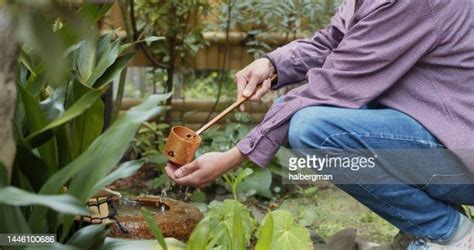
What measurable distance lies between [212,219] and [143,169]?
63.1 inches

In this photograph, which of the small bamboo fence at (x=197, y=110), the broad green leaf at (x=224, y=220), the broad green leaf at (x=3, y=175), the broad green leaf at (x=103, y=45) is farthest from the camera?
the small bamboo fence at (x=197, y=110)

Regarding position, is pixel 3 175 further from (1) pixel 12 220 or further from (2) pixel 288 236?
(2) pixel 288 236

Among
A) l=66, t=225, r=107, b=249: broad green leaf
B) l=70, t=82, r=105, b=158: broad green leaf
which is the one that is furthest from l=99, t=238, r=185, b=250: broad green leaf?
l=70, t=82, r=105, b=158: broad green leaf

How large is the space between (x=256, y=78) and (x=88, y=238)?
0.98m

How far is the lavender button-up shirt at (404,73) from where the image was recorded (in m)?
2.09

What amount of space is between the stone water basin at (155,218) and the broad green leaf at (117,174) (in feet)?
1.35

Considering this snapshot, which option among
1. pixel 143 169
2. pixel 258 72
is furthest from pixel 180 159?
pixel 143 169

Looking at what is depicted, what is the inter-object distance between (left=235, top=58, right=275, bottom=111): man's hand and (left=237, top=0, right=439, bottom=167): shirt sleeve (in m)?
0.18

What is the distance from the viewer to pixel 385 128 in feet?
7.00

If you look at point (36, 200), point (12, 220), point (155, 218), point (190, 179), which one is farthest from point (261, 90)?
point (36, 200)

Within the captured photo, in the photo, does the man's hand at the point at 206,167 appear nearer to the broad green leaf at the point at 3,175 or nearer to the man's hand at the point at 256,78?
the man's hand at the point at 256,78

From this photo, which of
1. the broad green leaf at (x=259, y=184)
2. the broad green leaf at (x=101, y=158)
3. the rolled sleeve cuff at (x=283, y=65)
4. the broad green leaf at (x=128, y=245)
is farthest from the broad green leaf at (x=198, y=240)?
the broad green leaf at (x=259, y=184)

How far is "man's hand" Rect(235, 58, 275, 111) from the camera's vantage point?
2408 mm

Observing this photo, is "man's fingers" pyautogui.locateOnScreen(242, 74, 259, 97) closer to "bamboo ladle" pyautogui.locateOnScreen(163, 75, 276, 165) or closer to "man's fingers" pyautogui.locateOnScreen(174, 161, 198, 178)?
"bamboo ladle" pyautogui.locateOnScreen(163, 75, 276, 165)
